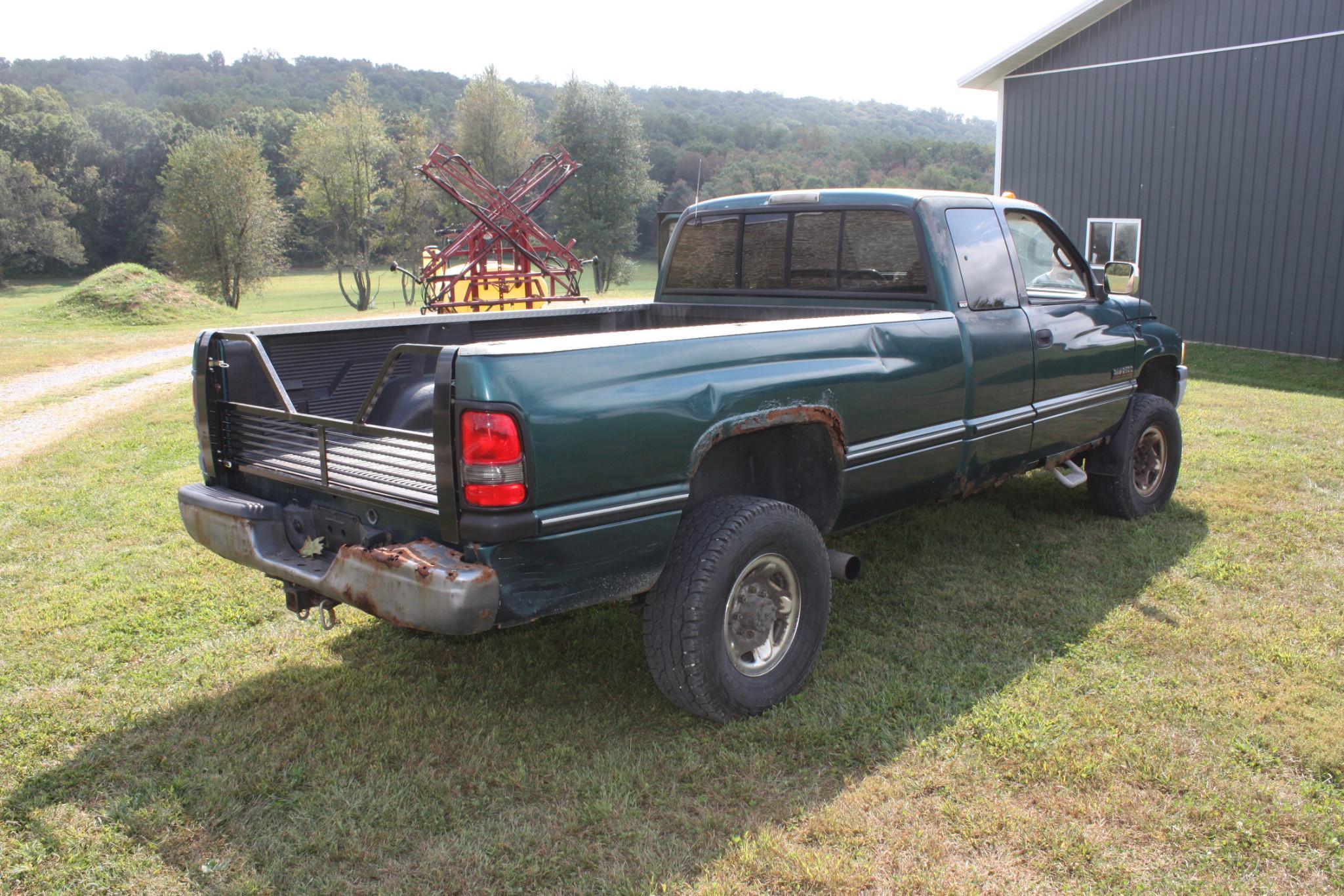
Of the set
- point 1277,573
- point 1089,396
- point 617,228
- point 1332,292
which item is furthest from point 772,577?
point 617,228

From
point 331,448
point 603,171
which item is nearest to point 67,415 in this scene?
point 331,448

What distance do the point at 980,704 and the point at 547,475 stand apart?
73.7 inches

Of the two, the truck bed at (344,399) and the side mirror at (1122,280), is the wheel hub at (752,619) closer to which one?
the truck bed at (344,399)

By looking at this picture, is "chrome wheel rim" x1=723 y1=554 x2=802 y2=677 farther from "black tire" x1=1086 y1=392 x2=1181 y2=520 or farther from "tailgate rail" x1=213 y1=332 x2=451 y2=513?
"black tire" x1=1086 y1=392 x2=1181 y2=520

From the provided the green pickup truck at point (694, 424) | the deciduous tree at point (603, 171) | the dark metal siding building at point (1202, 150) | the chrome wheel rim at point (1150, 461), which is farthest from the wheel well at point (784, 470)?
the deciduous tree at point (603, 171)

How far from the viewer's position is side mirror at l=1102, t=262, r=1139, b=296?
18.1 feet

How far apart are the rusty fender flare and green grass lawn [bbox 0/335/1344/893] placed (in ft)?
3.05

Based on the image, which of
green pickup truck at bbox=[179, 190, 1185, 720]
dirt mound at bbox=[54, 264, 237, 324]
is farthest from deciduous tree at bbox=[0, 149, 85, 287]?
green pickup truck at bbox=[179, 190, 1185, 720]

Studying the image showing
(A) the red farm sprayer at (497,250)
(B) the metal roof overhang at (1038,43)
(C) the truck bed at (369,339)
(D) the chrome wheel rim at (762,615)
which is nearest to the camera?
(D) the chrome wheel rim at (762,615)

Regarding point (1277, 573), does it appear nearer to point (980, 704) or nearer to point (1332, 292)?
point (980, 704)

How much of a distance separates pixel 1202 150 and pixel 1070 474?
1225 cm

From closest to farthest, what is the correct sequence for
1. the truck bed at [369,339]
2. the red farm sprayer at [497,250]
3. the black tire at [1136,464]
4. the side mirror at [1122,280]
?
1. the truck bed at [369,339]
2. the side mirror at [1122,280]
3. the black tire at [1136,464]
4. the red farm sprayer at [497,250]

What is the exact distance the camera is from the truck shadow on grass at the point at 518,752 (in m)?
2.78

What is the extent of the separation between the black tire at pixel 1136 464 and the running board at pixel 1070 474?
8.2 inches
